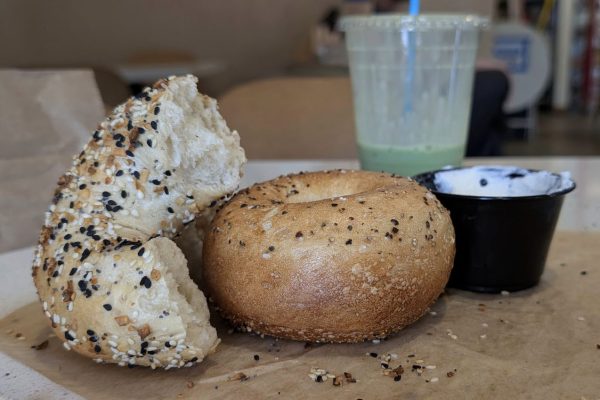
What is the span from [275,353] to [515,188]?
622mm

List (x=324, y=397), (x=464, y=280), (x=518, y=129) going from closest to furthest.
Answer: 1. (x=324, y=397)
2. (x=464, y=280)
3. (x=518, y=129)

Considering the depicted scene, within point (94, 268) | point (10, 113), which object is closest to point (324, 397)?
point (94, 268)

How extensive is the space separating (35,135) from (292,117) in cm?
121

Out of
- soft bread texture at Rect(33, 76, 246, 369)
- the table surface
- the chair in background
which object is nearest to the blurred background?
the chair in background

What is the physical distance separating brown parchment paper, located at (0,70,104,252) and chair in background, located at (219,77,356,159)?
0.94 metres

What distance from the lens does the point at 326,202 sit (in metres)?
0.92

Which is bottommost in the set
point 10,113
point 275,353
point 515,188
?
point 275,353

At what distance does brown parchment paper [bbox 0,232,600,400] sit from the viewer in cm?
80

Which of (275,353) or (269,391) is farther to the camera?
(275,353)

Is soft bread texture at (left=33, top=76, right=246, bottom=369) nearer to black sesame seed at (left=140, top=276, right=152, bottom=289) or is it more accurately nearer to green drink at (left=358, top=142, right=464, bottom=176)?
black sesame seed at (left=140, top=276, right=152, bottom=289)

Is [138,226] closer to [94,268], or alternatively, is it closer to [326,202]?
[94,268]

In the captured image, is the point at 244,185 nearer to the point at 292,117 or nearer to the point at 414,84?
the point at 414,84

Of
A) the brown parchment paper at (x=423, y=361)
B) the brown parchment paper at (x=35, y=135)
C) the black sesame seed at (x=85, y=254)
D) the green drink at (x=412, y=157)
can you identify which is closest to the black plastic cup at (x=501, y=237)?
the brown parchment paper at (x=423, y=361)

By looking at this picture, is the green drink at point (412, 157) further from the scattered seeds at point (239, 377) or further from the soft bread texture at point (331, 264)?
the scattered seeds at point (239, 377)
